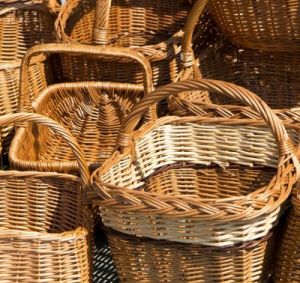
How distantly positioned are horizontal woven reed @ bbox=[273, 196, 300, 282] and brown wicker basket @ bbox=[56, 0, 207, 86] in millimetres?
710

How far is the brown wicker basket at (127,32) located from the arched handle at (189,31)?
19 mm

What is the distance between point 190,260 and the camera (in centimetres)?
148

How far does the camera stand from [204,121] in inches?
71.3

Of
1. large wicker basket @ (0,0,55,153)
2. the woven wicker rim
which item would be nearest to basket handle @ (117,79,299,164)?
the woven wicker rim

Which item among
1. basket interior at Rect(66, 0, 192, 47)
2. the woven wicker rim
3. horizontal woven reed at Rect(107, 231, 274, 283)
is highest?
the woven wicker rim

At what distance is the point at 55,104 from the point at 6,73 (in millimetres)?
209

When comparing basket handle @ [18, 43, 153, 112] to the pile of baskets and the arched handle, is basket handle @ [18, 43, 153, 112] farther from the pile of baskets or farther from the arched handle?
the arched handle

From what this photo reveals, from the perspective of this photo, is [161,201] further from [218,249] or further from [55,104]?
[55,104]

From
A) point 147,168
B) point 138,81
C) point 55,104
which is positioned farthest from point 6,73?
point 147,168

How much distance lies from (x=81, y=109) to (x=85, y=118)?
3 centimetres

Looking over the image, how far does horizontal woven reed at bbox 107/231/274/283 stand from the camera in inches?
57.6

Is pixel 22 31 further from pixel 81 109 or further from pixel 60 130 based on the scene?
pixel 60 130

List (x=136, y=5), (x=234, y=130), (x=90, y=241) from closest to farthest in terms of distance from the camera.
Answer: (x=90, y=241), (x=234, y=130), (x=136, y=5)

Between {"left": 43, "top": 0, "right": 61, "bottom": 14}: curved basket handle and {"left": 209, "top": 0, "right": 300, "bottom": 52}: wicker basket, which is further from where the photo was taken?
{"left": 43, "top": 0, "right": 61, "bottom": 14}: curved basket handle
